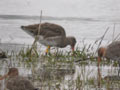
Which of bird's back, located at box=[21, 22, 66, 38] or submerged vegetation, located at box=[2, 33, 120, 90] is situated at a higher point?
bird's back, located at box=[21, 22, 66, 38]

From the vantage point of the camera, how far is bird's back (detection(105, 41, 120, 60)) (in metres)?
8.59

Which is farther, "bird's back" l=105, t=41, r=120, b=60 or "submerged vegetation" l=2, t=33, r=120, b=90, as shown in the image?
"bird's back" l=105, t=41, r=120, b=60

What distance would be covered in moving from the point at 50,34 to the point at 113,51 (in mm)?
2758

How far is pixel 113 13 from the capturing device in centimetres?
1761

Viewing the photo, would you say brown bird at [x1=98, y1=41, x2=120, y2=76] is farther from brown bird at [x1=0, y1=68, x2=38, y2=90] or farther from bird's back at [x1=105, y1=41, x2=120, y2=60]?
brown bird at [x1=0, y1=68, x2=38, y2=90]

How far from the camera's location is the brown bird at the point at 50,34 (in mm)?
10820

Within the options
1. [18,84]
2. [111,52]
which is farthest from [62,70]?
[18,84]

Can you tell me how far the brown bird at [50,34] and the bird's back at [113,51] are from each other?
7.53ft

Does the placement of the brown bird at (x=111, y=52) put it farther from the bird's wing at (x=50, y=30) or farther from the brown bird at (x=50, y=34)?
the bird's wing at (x=50, y=30)

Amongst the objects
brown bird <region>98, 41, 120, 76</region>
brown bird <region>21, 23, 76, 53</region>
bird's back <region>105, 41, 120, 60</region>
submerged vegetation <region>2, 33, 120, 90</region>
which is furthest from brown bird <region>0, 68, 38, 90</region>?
brown bird <region>21, 23, 76, 53</region>

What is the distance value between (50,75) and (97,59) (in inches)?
76.1

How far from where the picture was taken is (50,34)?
36.2ft

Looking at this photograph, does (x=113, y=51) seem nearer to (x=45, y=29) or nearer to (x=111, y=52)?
(x=111, y=52)

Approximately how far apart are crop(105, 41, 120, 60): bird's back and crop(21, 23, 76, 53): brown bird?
2.30m
